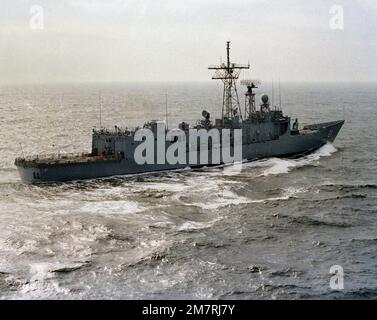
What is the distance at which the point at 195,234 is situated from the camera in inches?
1014

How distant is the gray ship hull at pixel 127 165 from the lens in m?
37.3

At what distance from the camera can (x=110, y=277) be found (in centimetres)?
2033

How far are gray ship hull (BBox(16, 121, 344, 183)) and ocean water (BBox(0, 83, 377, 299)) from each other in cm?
106

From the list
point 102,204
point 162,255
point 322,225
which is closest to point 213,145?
point 102,204

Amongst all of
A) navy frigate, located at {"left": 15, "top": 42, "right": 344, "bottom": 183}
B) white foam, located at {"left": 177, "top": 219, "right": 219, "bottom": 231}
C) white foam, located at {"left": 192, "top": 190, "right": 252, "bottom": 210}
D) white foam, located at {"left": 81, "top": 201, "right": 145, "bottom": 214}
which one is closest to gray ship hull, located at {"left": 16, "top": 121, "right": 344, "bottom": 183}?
navy frigate, located at {"left": 15, "top": 42, "right": 344, "bottom": 183}

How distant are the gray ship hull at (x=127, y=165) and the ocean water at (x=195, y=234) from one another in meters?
1.06

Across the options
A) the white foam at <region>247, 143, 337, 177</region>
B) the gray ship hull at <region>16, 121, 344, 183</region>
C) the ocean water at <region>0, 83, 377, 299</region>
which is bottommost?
the ocean water at <region>0, 83, 377, 299</region>

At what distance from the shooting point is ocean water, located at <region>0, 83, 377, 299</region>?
19.7m

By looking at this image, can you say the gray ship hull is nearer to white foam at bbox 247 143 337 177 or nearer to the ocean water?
the ocean water

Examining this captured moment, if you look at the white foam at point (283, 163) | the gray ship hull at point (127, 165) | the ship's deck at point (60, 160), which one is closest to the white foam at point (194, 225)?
the gray ship hull at point (127, 165)

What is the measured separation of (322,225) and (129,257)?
1177cm

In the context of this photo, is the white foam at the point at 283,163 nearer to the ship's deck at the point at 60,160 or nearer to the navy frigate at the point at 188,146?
the navy frigate at the point at 188,146

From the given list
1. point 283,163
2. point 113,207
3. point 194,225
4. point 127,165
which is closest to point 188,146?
point 127,165
